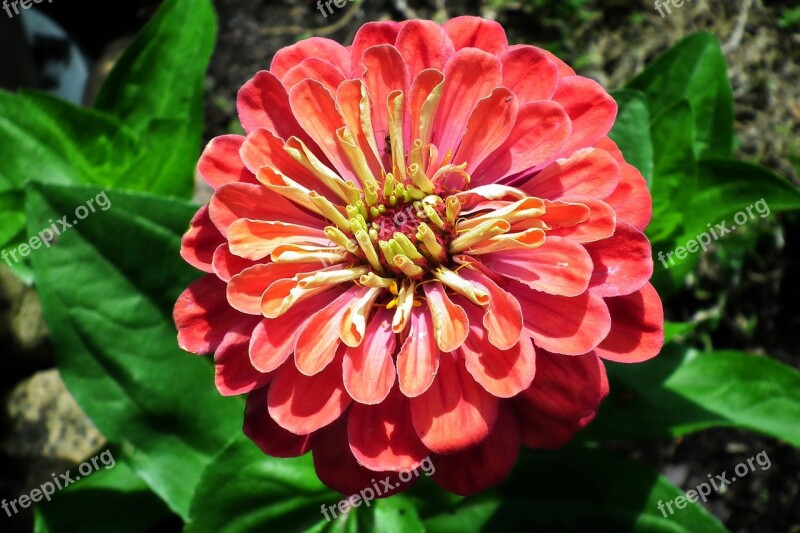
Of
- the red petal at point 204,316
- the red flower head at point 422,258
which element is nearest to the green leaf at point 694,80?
the red flower head at point 422,258

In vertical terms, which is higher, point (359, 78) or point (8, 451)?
point (359, 78)

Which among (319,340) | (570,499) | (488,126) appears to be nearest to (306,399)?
(319,340)

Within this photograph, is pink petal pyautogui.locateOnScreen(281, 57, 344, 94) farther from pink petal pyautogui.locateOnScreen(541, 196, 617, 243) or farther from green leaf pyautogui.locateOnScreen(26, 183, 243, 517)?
green leaf pyautogui.locateOnScreen(26, 183, 243, 517)

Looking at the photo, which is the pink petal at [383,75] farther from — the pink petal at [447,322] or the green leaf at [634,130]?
the green leaf at [634,130]

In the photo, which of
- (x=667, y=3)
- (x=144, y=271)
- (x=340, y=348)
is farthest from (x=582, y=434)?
(x=667, y=3)

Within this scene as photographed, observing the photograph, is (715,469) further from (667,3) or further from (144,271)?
(144,271)

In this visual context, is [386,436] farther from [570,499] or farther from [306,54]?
[570,499]

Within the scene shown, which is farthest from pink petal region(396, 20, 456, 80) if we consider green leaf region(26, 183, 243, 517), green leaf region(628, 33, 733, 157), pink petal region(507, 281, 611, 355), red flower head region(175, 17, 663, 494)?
green leaf region(628, 33, 733, 157)
